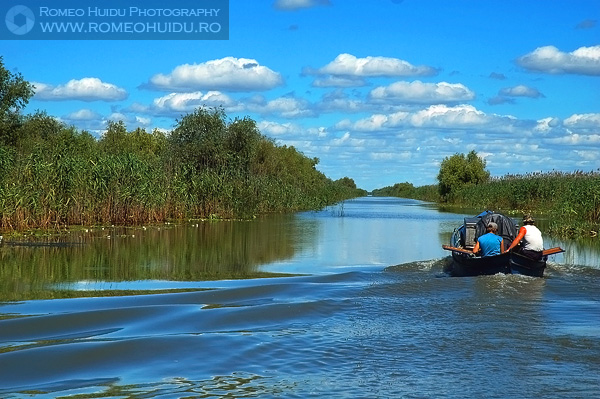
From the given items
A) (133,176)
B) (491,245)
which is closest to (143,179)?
(133,176)

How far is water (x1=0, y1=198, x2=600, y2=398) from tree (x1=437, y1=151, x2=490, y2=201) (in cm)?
7525

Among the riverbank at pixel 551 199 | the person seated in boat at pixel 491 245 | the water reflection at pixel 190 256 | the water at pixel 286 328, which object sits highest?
the riverbank at pixel 551 199

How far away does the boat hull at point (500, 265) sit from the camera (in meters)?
18.2

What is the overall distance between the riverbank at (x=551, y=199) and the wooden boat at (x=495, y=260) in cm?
1252

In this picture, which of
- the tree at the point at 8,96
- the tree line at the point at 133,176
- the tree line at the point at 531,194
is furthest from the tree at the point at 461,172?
the tree at the point at 8,96

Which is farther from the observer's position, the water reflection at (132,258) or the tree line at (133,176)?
the tree line at (133,176)

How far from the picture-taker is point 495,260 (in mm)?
18125

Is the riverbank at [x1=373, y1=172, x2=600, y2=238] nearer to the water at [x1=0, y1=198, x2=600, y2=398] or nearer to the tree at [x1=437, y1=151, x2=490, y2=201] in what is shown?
the tree at [x1=437, y1=151, x2=490, y2=201]

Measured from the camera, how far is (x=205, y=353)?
10641mm

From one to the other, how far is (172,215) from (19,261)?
1982cm

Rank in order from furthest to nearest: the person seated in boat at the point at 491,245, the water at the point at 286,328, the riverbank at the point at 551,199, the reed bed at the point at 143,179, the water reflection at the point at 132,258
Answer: the riverbank at the point at 551,199
the reed bed at the point at 143,179
the person seated in boat at the point at 491,245
the water reflection at the point at 132,258
the water at the point at 286,328

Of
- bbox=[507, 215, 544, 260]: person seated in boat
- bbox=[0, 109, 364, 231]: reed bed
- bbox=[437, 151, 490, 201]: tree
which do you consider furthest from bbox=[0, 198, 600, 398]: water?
bbox=[437, 151, 490, 201]: tree

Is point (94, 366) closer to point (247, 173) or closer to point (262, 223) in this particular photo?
point (262, 223)

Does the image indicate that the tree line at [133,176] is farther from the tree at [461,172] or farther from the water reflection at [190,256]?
the tree at [461,172]
